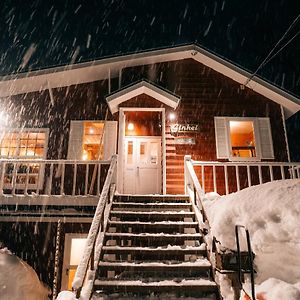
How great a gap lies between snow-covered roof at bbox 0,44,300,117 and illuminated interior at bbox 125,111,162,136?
5.54 feet

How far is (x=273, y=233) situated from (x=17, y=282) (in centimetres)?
548

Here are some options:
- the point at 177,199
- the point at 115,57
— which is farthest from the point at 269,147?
the point at 115,57

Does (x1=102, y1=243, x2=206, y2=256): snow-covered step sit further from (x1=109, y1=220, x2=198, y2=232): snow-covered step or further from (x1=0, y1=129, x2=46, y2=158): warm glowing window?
(x1=0, y1=129, x2=46, y2=158): warm glowing window

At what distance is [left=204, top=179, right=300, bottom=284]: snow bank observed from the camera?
3.33m

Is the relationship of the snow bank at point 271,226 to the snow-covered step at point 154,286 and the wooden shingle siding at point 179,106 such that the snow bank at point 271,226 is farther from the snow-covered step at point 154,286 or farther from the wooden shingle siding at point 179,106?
the wooden shingle siding at point 179,106

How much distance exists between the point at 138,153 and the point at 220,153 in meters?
2.82

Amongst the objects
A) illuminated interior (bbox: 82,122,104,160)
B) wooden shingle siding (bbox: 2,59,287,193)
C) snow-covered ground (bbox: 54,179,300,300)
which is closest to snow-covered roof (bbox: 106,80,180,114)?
wooden shingle siding (bbox: 2,59,287,193)

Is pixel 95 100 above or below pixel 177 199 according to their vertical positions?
above

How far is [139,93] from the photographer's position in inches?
385

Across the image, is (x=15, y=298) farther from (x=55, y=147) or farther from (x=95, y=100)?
(x=95, y=100)

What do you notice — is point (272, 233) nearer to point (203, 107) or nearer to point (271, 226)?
point (271, 226)

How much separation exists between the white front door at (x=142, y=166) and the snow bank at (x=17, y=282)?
3.97 metres

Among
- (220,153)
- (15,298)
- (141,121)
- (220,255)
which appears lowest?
(15,298)

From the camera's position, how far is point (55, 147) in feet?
31.7
